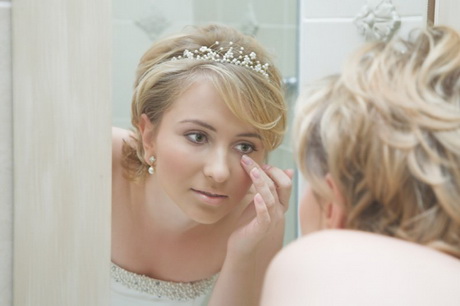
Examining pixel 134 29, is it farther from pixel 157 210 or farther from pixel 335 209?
pixel 335 209

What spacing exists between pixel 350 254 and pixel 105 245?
45 cm

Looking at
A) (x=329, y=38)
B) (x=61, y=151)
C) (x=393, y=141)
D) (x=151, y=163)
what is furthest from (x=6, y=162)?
(x=393, y=141)

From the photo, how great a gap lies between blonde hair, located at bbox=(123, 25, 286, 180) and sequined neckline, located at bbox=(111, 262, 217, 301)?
17 cm

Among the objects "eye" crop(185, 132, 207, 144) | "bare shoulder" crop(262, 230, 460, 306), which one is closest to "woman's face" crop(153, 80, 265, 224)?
"eye" crop(185, 132, 207, 144)

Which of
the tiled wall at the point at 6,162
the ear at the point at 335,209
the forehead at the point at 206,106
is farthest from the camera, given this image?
the tiled wall at the point at 6,162

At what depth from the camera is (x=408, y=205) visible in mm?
754

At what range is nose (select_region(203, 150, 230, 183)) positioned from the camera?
3.24ft

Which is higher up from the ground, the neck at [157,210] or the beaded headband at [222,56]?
the beaded headband at [222,56]

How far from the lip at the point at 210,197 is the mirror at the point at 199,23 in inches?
3.3

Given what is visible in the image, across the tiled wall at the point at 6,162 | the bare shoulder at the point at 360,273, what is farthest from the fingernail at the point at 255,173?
the tiled wall at the point at 6,162

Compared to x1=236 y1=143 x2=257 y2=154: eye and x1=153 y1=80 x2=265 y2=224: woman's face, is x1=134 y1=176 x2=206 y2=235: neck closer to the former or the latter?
x1=153 y1=80 x2=265 y2=224: woman's face

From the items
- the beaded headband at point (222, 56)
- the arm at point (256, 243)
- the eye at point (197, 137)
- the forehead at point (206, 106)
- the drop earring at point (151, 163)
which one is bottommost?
the arm at point (256, 243)

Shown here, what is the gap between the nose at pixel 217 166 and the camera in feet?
3.24

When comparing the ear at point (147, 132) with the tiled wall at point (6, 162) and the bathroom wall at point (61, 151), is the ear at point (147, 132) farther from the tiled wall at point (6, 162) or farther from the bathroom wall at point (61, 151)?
the tiled wall at point (6, 162)
